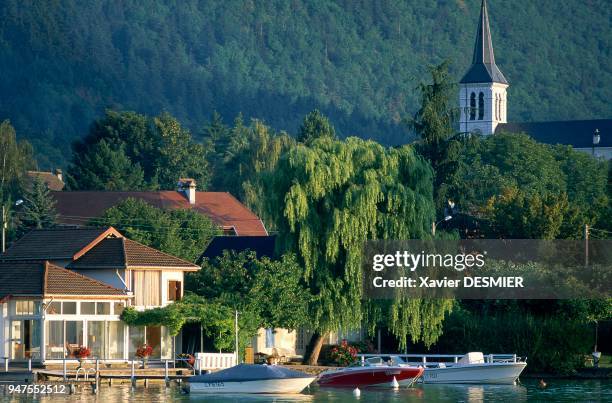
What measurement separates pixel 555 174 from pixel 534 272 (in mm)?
71286

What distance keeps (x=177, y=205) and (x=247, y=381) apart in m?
59.5

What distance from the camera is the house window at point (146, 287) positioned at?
63469 mm

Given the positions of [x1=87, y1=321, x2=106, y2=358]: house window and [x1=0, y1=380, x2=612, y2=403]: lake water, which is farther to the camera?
[x1=87, y1=321, x2=106, y2=358]: house window

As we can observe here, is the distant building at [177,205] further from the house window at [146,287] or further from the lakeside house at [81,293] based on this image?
the house window at [146,287]

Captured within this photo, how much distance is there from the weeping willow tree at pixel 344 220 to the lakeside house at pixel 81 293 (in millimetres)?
5166

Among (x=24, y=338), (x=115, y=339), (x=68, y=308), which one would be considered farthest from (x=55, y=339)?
(x=115, y=339)

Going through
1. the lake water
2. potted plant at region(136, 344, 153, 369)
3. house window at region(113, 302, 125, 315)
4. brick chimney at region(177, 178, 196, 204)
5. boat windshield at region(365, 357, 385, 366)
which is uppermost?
brick chimney at region(177, 178, 196, 204)

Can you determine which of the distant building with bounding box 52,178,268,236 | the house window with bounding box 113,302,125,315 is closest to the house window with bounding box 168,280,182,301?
the house window with bounding box 113,302,125,315

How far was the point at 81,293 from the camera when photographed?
60125mm

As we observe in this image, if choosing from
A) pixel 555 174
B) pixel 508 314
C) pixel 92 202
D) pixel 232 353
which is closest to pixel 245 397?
pixel 232 353

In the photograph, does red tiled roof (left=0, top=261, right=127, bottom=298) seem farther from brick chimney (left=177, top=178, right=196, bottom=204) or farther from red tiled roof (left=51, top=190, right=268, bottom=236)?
brick chimney (left=177, top=178, right=196, bottom=204)

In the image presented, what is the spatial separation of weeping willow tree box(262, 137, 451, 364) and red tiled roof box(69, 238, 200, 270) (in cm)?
496

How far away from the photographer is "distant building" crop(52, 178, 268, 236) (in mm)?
111312

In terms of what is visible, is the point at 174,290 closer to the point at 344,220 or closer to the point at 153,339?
the point at 153,339
